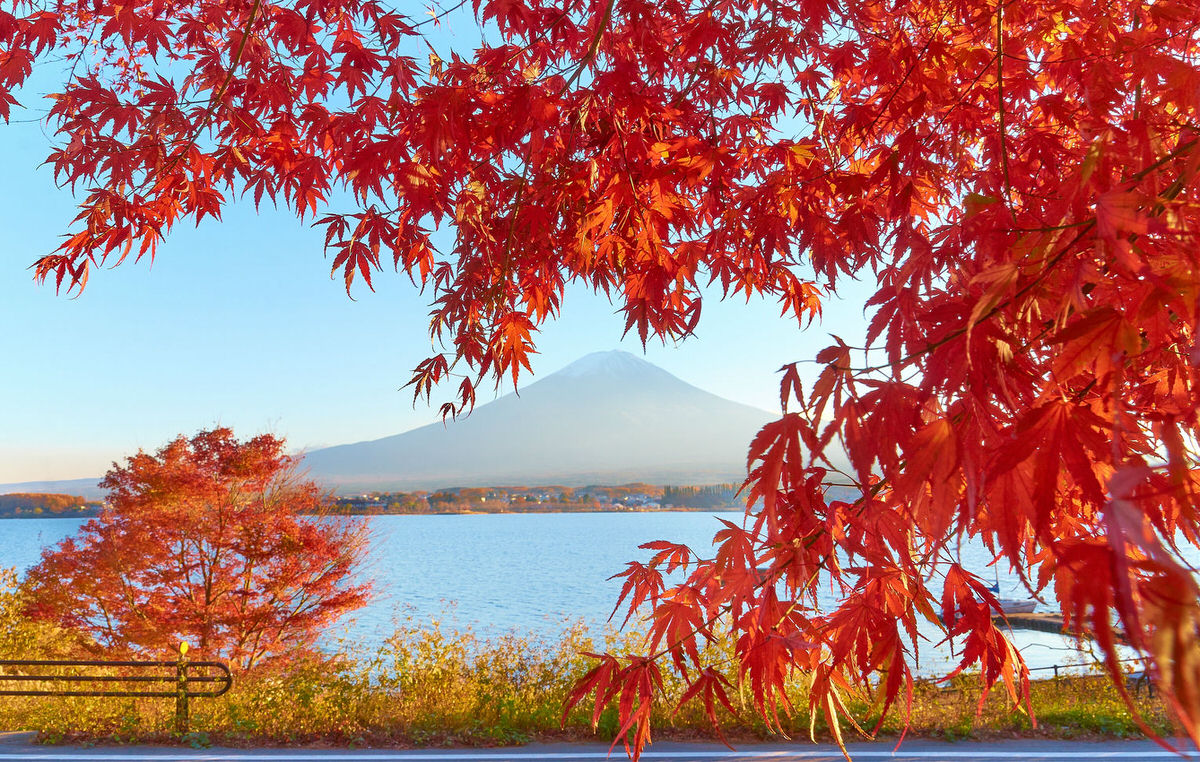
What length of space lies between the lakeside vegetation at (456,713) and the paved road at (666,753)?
193 millimetres

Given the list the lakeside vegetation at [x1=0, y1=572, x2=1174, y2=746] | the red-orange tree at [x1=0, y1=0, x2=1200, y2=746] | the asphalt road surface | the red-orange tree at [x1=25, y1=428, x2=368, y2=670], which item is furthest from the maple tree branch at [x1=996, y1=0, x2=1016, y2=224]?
the red-orange tree at [x1=25, y1=428, x2=368, y2=670]

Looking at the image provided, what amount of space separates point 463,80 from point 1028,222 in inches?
68.0

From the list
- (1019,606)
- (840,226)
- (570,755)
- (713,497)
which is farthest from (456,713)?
(713,497)

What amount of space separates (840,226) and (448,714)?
5690 mm

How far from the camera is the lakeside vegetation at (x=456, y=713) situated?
6141 millimetres

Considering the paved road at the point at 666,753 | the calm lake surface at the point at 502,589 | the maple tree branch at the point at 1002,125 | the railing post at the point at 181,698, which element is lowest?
the calm lake surface at the point at 502,589

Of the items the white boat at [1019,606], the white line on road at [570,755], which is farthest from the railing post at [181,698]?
the white boat at [1019,606]

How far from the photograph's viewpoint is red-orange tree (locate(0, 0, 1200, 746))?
0.95m

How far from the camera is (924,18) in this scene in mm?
2832

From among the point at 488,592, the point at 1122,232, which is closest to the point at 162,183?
the point at 1122,232

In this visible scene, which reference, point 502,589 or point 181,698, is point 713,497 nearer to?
point 502,589

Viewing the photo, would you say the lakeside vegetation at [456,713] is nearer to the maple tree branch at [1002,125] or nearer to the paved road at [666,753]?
the paved road at [666,753]

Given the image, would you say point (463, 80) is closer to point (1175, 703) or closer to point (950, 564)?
point (950, 564)

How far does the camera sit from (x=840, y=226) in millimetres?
2434
